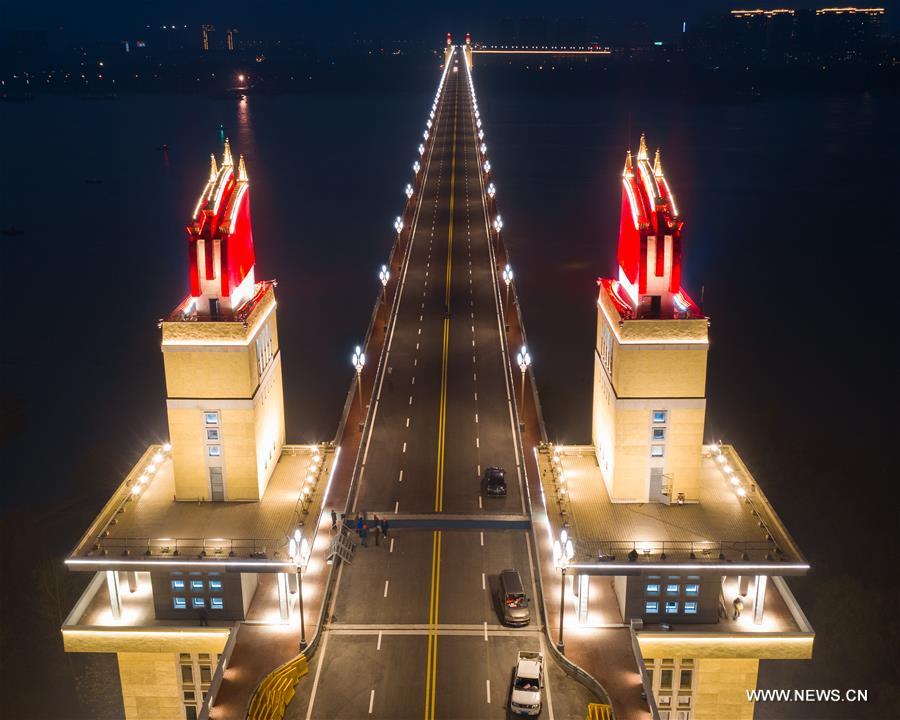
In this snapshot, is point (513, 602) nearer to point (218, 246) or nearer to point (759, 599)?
point (759, 599)

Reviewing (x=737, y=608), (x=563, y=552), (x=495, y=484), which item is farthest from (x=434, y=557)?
(x=737, y=608)

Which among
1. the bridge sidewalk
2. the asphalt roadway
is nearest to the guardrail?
the asphalt roadway

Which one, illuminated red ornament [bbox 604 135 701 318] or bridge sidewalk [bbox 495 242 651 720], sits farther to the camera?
illuminated red ornament [bbox 604 135 701 318]

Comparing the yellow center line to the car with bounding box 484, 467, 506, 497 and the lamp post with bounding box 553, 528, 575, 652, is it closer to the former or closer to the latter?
the car with bounding box 484, 467, 506, 497

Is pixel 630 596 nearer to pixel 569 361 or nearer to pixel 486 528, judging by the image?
pixel 486 528
